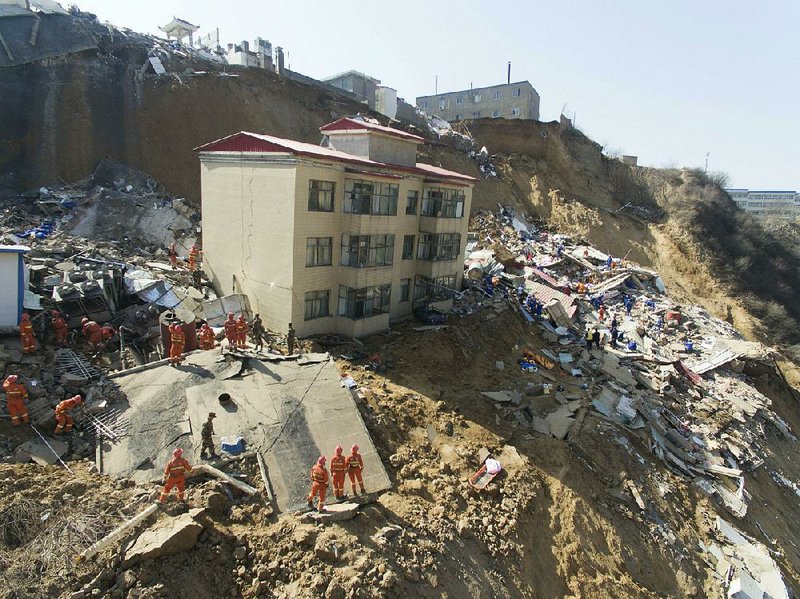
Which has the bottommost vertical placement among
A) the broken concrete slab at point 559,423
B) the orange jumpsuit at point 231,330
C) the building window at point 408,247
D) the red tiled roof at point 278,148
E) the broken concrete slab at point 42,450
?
the broken concrete slab at point 559,423

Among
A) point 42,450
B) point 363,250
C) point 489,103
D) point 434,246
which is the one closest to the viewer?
point 42,450

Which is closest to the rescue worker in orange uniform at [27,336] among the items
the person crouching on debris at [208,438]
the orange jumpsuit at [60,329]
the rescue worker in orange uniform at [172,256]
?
the orange jumpsuit at [60,329]

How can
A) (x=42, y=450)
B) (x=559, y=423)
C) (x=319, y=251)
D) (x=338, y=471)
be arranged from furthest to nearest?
(x=319, y=251) < (x=559, y=423) < (x=42, y=450) < (x=338, y=471)

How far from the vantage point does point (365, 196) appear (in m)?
18.3

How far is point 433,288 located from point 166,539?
54.1 ft

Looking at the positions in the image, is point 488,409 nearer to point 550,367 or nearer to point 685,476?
point 550,367

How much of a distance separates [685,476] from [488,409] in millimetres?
6991

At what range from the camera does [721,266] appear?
1594 inches

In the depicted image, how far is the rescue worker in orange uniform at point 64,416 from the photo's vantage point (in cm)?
1098

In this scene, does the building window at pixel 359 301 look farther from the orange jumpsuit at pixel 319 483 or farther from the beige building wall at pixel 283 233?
the orange jumpsuit at pixel 319 483

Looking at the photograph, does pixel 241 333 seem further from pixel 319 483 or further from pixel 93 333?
pixel 319 483

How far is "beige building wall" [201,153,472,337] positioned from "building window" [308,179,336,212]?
6.6 inches

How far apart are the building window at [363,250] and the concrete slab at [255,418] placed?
5.36 metres

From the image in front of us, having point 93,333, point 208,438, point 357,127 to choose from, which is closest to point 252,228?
point 357,127
